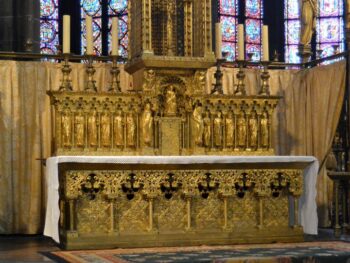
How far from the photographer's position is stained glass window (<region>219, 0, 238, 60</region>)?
18875 millimetres

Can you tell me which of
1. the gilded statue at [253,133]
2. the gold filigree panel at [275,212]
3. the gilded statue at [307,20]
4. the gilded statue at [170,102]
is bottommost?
the gold filigree panel at [275,212]

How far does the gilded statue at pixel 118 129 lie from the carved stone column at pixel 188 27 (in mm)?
1152

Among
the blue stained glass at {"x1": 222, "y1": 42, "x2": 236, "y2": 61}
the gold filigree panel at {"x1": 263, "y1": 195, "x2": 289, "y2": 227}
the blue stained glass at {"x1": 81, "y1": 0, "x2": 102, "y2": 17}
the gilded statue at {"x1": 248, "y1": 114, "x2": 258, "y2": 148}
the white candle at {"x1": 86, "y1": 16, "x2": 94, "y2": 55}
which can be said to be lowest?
the gold filigree panel at {"x1": 263, "y1": 195, "x2": 289, "y2": 227}

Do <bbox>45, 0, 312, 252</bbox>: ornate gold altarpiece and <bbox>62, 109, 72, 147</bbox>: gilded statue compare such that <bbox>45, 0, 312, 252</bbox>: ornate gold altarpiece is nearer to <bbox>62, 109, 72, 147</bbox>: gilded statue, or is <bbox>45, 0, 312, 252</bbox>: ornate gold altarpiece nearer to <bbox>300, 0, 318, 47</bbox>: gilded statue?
<bbox>62, 109, 72, 147</bbox>: gilded statue

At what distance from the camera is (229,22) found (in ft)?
62.5

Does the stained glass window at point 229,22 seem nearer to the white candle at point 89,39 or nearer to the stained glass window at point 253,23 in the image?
the stained glass window at point 253,23

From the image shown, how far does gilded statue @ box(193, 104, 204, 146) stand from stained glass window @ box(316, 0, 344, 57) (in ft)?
26.1

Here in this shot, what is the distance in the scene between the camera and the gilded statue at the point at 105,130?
36.7ft

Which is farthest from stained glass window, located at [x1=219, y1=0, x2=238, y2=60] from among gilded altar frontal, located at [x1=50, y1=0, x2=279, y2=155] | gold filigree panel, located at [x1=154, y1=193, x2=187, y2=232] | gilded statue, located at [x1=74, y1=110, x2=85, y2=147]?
gold filigree panel, located at [x1=154, y1=193, x2=187, y2=232]

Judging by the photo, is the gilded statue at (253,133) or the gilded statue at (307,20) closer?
the gilded statue at (253,133)

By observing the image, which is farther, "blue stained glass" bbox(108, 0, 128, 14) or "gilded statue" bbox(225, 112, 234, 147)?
"blue stained glass" bbox(108, 0, 128, 14)

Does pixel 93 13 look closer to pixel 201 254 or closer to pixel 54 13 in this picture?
pixel 54 13

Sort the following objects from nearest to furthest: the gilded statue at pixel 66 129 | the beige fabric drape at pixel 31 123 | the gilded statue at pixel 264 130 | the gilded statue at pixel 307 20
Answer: the gilded statue at pixel 66 129, the gilded statue at pixel 264 130, the beige fabric drape at pixel 31 123, the gilded statue at pixel 307 20

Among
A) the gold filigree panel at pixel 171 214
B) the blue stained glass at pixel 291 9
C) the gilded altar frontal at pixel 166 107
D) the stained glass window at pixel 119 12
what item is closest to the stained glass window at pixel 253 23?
the blue stained glass at pixel 291 9
